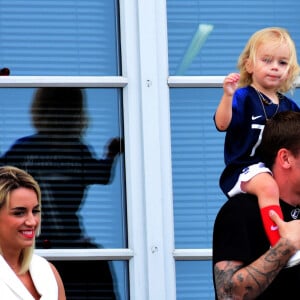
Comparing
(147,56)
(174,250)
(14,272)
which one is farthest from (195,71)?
(14,272)

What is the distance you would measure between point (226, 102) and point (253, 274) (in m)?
0.78

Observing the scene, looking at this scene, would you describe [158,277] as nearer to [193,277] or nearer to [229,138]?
[193,277]

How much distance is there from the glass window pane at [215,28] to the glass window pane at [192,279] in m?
0.84

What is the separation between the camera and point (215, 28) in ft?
27.8

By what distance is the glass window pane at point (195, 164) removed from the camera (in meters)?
8.21

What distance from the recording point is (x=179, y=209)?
26.9 feet

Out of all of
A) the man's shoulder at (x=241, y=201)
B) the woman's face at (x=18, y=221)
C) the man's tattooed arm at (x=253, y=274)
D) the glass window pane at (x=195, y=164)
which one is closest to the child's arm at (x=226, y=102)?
the man's shoulder at (x=241, y=201)

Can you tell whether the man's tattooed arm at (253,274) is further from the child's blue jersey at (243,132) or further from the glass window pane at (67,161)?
the glass window pane at (67,161)

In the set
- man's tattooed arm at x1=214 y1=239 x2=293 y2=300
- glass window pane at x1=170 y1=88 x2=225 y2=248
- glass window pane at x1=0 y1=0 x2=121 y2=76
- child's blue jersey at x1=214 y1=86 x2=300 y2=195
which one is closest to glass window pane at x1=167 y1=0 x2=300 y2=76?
glass window pane at x1=170 y1=88 x2=225 y2=248

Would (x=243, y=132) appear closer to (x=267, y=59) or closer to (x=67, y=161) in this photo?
(x=267, y=59)

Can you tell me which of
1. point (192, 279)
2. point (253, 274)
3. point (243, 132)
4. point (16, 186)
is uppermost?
point (243, 132)

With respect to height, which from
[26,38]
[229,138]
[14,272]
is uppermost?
[26,38]

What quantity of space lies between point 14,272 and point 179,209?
1.32 meters

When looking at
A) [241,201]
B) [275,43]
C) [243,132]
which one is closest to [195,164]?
[243,132]
